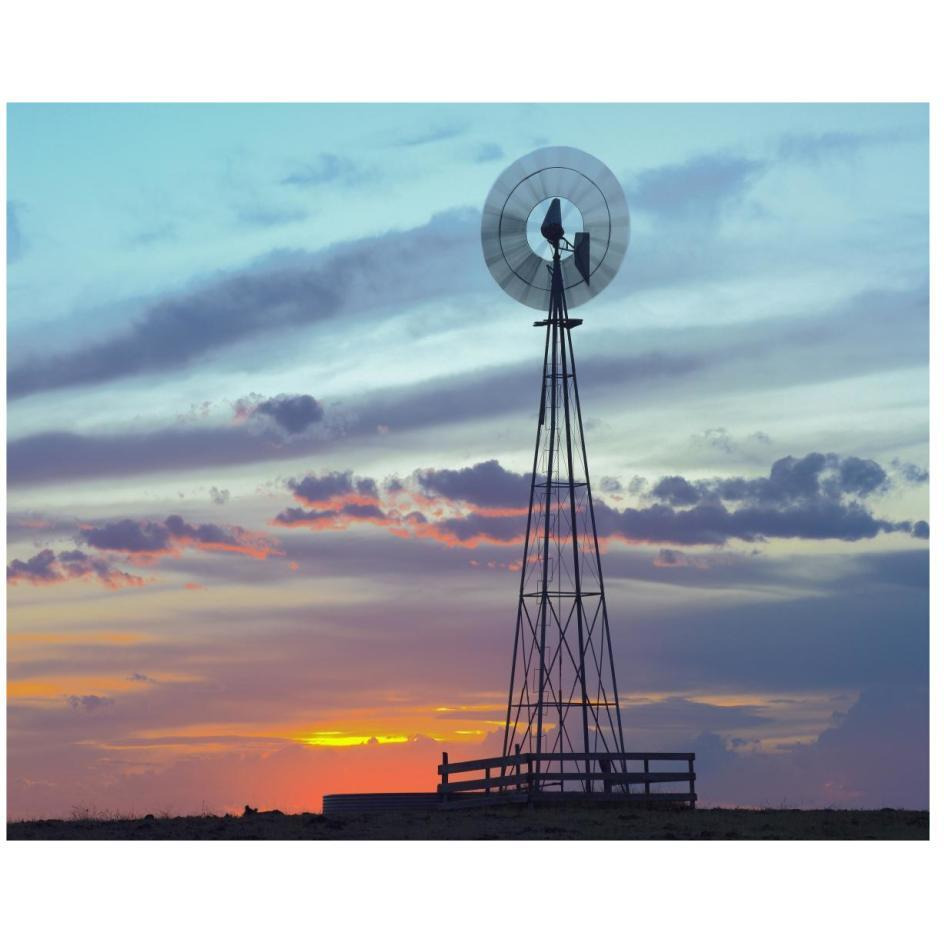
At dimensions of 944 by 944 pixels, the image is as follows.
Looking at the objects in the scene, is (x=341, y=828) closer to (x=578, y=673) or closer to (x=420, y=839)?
(x=420, y=839)

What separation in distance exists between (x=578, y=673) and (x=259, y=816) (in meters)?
9.01

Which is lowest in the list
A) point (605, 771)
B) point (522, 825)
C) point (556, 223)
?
point (522, 825)

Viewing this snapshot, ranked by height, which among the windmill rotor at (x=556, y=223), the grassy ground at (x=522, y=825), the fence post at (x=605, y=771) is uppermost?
the windmill rotor at (x=556, y=223)

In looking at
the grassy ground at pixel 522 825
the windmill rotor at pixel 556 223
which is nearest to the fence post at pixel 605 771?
the grassy ground at pixel 522 825

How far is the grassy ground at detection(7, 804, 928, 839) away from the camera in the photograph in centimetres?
3281

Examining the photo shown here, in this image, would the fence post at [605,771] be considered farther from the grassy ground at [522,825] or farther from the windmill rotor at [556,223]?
the windmill rotor at [556,223]

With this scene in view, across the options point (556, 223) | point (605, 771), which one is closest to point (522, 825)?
point (605, 771)

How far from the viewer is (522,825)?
34281 mm

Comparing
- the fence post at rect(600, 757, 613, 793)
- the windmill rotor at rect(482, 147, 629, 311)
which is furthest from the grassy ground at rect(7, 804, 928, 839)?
the windmill rotor at rect(482, 147, 629, 311)

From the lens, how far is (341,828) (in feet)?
112

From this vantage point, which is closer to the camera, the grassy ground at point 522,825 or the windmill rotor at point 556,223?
the grassy ground at point 522,825

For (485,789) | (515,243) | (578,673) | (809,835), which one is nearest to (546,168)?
(515,243)

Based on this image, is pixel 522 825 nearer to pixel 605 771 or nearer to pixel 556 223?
pixel 605 771

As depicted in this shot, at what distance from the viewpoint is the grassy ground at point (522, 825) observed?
32812 mm
